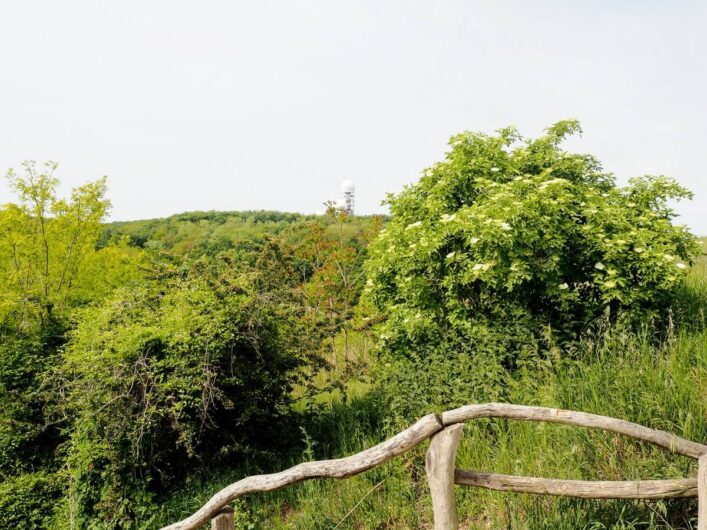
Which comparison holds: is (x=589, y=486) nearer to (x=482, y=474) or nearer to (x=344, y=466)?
(x=482, y=474)

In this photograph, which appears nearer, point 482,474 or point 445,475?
point 445,475

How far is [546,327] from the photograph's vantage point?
5738 mm

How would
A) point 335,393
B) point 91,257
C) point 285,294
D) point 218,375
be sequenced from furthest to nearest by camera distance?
point 91,257
point 335,393
point 285,294
point 218,375

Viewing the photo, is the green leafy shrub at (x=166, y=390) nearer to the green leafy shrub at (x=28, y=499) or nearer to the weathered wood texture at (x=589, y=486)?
the green leafy shrub at (x=28, y=499)

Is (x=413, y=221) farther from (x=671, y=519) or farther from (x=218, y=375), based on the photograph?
(x=671, y=519)

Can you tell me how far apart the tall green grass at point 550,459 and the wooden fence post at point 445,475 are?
2.39 ft

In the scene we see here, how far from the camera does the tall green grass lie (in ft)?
12.1

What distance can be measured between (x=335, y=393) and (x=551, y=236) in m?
3.89

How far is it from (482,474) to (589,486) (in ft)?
2.04

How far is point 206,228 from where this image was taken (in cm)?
2733

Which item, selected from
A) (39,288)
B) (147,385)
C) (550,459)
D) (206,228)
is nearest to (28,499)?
(147,385)

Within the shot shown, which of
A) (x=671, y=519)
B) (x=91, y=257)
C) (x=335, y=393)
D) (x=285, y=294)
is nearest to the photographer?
(x=671, y=519)

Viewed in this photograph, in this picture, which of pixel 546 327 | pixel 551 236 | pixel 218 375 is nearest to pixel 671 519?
pixel 546 327

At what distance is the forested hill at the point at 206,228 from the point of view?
2220cm
